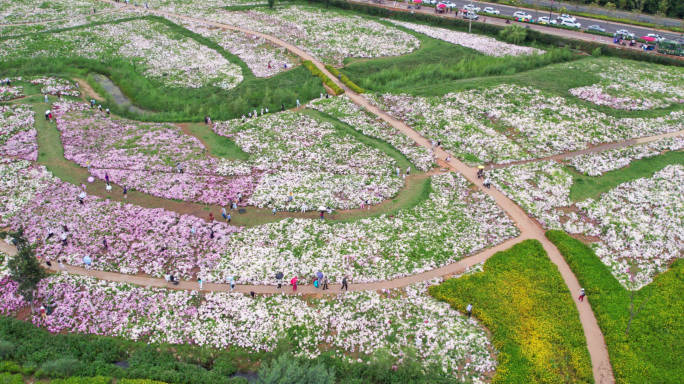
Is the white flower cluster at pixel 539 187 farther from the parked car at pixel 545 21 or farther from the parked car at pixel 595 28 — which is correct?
the parked car at pixel 545 21

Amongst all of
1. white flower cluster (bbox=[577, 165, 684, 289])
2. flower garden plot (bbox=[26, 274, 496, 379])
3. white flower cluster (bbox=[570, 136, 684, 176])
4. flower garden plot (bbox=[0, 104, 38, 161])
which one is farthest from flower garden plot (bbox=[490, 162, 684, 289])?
flower garden plot (bbox=[0, 104, 38, 161])

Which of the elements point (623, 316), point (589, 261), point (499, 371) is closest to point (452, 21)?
point (589, 261)

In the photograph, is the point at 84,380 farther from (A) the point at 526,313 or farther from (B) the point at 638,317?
(B) the point at 638,317

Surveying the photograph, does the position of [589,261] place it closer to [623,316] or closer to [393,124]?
[623,316]

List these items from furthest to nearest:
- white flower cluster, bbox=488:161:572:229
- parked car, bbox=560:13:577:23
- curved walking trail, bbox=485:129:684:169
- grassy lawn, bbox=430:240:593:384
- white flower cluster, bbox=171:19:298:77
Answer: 1. parked car, bbox=560:13:577:23
2. white flower cluster, bbox=171:19:298:77
3. curved walking trail, bbox=485:129:684:169
4. white flower cluster, bbox=488:161:572:229
5. grassy lawn, bbox=430:240:593:384

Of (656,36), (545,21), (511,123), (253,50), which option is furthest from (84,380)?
(656,36)

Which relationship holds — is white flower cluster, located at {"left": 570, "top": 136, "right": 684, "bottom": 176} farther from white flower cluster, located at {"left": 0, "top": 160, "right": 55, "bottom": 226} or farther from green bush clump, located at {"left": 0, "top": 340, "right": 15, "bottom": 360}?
white flower cluster, located at {"left": 0, "top": 160, "right": 55, "bottom": 226}
